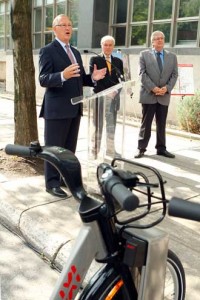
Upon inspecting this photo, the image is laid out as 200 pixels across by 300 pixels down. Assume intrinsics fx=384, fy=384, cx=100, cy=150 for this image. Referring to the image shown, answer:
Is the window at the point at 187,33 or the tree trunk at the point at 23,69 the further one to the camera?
the window at the point at 187,33

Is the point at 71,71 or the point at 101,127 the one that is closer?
the point at 71,71

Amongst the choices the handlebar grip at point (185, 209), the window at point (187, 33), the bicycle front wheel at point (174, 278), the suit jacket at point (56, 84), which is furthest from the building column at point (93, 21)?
the handlebar grip at point (185, 209)

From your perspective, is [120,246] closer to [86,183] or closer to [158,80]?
[86,183]

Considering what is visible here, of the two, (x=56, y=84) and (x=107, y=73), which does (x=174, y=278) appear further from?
(x=107, y=73)

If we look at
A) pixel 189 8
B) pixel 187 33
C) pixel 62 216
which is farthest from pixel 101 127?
pixel 189 8

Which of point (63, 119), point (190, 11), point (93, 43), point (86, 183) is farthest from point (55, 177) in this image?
point (93, 43)

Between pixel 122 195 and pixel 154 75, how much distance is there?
5.25m

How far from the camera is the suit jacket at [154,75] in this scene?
618 centimetres

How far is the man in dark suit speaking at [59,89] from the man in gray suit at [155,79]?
1.89 metres

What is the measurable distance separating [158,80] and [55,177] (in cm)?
272

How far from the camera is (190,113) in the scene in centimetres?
888

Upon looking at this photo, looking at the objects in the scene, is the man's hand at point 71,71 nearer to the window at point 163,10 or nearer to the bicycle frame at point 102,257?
the bicycle frame at point 102,257

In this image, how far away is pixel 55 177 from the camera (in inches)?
174

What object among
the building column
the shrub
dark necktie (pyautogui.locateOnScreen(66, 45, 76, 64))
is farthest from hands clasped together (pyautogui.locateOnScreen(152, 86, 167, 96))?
the building column
